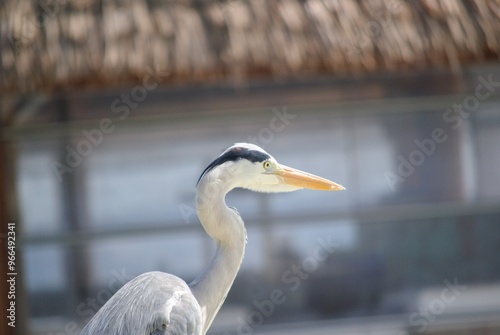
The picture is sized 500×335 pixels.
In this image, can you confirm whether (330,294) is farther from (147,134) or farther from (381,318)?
(147,134)

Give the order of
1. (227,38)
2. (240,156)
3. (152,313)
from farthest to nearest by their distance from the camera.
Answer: (227,38)
(240,156)
(152,313)

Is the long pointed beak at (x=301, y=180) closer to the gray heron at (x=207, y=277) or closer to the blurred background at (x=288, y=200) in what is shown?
the gray heron at (x=207, y=277)

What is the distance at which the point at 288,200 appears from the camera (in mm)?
6098

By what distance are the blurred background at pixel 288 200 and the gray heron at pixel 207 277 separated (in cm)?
248

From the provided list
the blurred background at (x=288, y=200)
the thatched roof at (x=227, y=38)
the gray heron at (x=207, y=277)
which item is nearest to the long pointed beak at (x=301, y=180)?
the gray heron at (x=207, y=277)

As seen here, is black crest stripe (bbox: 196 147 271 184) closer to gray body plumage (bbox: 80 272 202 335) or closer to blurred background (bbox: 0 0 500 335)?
gray body plumage (bbox: 80 272 202 335)

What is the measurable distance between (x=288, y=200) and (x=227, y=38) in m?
1.37

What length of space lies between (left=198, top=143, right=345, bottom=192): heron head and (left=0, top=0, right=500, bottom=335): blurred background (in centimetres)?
242

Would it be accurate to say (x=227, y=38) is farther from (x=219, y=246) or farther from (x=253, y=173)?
(x=219, y=246)

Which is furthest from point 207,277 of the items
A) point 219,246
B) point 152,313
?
point 152,313

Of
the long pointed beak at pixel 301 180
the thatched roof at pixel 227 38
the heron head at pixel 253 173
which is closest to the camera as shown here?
the heron head at pixel 253 173

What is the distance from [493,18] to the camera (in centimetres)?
533

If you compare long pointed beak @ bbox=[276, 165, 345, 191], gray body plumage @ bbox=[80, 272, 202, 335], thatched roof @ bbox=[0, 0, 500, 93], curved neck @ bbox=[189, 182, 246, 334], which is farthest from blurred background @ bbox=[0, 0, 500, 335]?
gray body plumage @ bbox=[80, 272, 202, 335]

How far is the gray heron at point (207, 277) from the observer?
3.12 m
